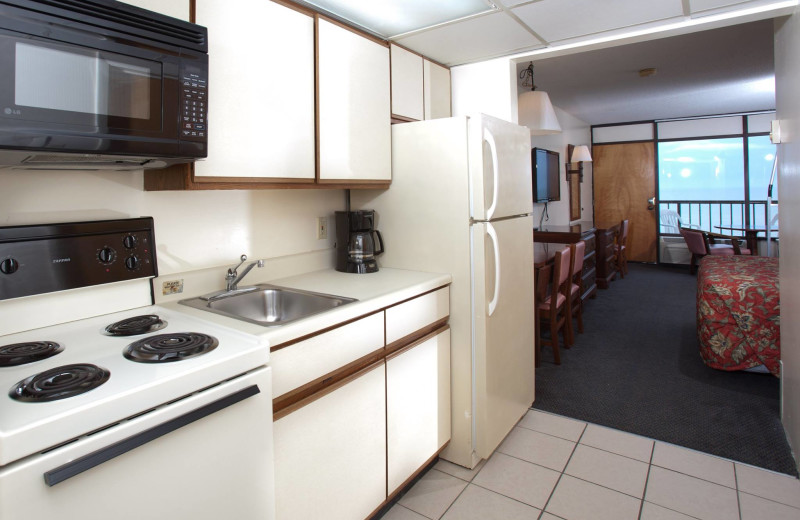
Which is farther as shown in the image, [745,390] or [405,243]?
[745,390]

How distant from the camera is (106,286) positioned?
1604 mm

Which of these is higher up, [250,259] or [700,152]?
[700,152]

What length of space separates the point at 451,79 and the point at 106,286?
2166mm

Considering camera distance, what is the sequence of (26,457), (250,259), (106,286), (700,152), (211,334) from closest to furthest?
(26,457), (211,334), (106,286), (250,259), (700,152)

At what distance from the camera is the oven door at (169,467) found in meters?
0.89

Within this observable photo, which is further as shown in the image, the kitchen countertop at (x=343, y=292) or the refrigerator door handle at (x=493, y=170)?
the refrigerator door handle at (x=493, y=170)

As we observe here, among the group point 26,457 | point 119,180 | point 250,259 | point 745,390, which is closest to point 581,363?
point 745,390

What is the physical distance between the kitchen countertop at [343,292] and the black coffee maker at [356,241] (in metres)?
0.05

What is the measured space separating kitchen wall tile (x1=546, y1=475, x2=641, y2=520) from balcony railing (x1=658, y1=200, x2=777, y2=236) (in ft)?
20.7

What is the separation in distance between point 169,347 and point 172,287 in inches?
24.4

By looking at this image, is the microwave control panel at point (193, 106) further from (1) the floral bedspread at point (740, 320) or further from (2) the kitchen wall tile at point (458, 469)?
(1) the floral bedspread at point (740, 320)

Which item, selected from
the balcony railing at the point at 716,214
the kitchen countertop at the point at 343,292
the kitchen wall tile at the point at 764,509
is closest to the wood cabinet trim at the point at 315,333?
the kitchen countertop at the point at 343,292

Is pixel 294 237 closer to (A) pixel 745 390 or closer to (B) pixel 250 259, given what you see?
(B) pixel 250 259

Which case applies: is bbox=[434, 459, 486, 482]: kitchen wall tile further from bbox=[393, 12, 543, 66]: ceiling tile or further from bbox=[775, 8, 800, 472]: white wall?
bbox=[393, 12, 543, 66]: ceiling tile
